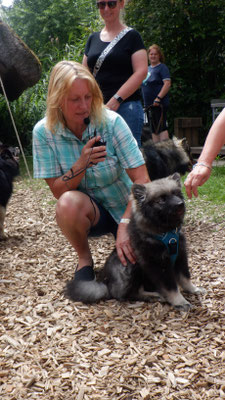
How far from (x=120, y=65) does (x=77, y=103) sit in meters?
1.07

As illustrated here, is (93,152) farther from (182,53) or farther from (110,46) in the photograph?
(182,53)

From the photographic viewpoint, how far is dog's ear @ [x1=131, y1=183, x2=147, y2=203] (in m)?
2.65

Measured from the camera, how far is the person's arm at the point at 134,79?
357cm

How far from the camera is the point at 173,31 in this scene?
995cm

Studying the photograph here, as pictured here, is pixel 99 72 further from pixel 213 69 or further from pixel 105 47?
pixel 213 69

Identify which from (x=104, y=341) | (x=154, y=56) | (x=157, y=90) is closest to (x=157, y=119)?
(x=157, y=90)

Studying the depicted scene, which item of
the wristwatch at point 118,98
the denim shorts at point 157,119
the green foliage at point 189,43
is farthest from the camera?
the green foliage at point 189,43

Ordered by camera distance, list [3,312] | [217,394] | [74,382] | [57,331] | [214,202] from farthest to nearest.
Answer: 1. [214,202]
2. [3,312]
3. [57,331]
4. [74,382]
5. [217,394]

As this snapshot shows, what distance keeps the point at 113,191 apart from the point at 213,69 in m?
7.76

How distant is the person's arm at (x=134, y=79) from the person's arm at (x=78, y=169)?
→ 0.92 meters

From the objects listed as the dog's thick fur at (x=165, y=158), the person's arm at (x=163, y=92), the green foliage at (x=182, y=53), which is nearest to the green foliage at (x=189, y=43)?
the green foliage at (x=182, y=53)

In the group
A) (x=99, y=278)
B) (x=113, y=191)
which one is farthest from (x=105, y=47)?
(x=99, y=278)

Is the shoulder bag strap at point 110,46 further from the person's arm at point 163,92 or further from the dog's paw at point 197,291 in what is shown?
the person's arm at point 163,92

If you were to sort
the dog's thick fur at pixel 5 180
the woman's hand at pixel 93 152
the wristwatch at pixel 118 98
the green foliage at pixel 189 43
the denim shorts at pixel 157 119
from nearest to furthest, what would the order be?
the woman's hand at pixel 93 152, the wristwatch at pixel 118 98, the dog's thick fur at pixel 5 180, the denim shorts at pixel 157 119, the green foliage at pixel 189 43
